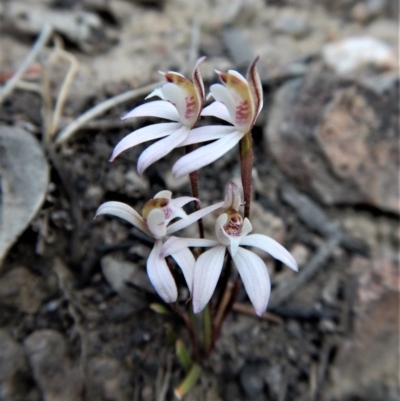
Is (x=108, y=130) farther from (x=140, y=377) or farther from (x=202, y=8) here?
(x=202, y=8)

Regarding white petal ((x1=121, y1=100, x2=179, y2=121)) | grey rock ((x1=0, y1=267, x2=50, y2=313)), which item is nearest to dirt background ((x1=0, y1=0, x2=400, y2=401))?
grey rock ((x1=0, y1=267, x2=50, y2=313))

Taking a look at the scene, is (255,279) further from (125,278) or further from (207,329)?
(125,278)

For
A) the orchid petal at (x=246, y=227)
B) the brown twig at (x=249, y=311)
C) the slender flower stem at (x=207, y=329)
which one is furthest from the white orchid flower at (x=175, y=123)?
the brown twig at (x=249, y=311)

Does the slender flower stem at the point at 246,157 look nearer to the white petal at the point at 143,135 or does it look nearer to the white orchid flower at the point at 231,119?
the white orchid flower at the point at 231,119

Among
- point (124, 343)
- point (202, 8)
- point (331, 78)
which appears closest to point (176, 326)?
point (124, 343)

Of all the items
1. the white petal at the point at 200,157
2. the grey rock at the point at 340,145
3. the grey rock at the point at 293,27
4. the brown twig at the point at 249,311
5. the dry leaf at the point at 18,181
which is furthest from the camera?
the grey rock at the point at 293,27

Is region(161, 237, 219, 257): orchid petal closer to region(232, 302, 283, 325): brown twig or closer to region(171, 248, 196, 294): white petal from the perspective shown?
region(171, 248, 196, 294): white petal

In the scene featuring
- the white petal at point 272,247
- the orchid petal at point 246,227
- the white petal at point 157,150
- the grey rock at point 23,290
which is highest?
the white petal at point 157,150
